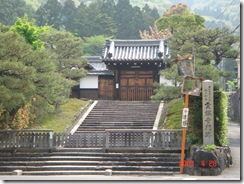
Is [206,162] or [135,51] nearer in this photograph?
[206,162]

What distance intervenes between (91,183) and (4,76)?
17.4 ft

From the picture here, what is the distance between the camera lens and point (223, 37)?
1806 cm

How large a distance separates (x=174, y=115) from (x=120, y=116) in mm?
3068

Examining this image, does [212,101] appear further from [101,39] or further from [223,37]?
[101,39]

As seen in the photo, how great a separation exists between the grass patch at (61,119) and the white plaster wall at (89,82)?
481cm

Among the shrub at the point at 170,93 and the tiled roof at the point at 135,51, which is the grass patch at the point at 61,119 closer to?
the shrub at the point at 170,93

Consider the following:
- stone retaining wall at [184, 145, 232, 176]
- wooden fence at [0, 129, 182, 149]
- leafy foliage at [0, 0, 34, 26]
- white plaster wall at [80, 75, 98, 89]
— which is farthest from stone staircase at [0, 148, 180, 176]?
leafy foliage at [0, 0, 34, 26]

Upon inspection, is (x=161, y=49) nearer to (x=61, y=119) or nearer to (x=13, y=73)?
(x=61, y=119)

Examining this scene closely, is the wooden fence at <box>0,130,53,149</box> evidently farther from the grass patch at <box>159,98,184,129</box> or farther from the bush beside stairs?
the grass patch at <box>159,98,184,129</box>

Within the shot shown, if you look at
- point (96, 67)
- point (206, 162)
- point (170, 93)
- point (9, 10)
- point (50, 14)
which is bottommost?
point (206, 162)

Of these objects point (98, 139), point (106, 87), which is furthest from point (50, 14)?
point (98, 139)

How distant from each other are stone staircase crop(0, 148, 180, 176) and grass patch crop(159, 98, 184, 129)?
3233 millimetres

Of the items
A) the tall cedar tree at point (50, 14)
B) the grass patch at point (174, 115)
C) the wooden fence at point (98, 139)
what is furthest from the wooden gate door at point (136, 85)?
the tall cedar tree at point (50, 14)

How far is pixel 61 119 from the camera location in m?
19.2
